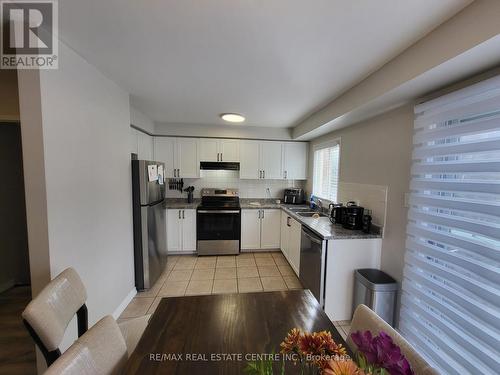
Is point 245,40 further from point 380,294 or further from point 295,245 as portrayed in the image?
point 295,245

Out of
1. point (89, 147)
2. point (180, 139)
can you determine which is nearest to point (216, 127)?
point (180, 139)

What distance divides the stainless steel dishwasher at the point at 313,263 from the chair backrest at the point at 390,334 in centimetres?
115

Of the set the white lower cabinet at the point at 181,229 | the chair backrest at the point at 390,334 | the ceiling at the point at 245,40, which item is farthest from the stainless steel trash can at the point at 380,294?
the white lower cabinet at the point at 181,229

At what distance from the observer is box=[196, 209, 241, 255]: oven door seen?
371cm

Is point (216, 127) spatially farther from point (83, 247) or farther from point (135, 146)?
point (83, 247)

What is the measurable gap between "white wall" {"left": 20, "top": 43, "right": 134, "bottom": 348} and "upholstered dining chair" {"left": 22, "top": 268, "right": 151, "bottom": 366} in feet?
1.12

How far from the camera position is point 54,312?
1.01m

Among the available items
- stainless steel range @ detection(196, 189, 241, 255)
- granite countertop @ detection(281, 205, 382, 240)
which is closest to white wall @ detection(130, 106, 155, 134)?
stainless steel range @ detection(196, 189, 241, 255)

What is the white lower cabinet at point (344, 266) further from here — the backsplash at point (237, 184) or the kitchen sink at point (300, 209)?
the backsplash at point (237, 184)

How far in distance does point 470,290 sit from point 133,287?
316 cm

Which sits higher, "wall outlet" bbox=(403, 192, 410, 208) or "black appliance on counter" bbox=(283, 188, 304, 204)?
"wall outlet" bbox=(403, 192, 410, 208)

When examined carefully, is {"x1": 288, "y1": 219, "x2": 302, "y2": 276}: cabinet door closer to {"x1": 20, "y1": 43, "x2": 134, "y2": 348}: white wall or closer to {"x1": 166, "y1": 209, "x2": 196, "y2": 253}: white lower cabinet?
{"x1": 166, "y1": 209, "x2": 196, "y2": 253}: white lower cabinet

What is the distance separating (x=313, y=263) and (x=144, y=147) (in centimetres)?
311

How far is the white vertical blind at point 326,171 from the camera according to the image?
329 cm
